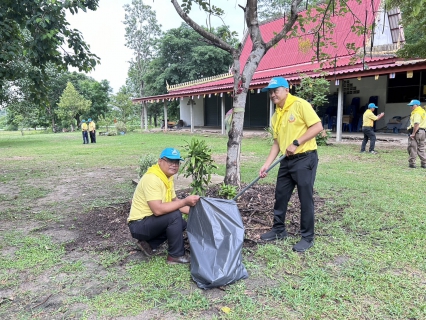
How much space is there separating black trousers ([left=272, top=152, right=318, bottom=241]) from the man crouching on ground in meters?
1.04

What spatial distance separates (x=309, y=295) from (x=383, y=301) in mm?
515

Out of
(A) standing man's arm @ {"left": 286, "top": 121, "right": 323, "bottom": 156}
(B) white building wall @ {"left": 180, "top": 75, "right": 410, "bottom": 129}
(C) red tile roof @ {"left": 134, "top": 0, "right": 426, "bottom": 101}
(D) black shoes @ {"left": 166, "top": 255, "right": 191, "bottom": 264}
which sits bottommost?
(D) black shoes @ {"left": 166, "top": 255, "right": 191, "bottom": 264}

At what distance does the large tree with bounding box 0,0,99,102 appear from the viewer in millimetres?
4305

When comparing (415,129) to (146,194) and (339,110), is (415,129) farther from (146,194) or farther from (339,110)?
(146,194)

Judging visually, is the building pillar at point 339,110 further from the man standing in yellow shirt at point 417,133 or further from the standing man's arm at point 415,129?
the standing man's arm at point 415,129

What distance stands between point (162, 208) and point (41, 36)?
3.38 metres

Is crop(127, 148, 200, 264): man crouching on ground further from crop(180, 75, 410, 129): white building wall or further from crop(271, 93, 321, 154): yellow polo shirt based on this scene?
crop(180, 75, 410, 129): white building wall

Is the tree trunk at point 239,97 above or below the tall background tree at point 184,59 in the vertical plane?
below

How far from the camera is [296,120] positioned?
3.01m

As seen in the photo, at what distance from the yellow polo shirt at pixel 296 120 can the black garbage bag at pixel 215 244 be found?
941 mm

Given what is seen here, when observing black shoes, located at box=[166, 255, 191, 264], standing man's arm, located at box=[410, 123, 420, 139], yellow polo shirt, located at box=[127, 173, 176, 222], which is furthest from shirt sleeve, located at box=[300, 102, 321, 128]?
standing man's arm, located at box=[410, 123, 420, 139]

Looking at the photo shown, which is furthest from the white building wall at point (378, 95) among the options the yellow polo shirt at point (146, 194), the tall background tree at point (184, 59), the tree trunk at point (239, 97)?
the tall background tree at point (184, 59)

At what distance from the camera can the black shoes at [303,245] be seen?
304 cm

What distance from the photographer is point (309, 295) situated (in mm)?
2318
